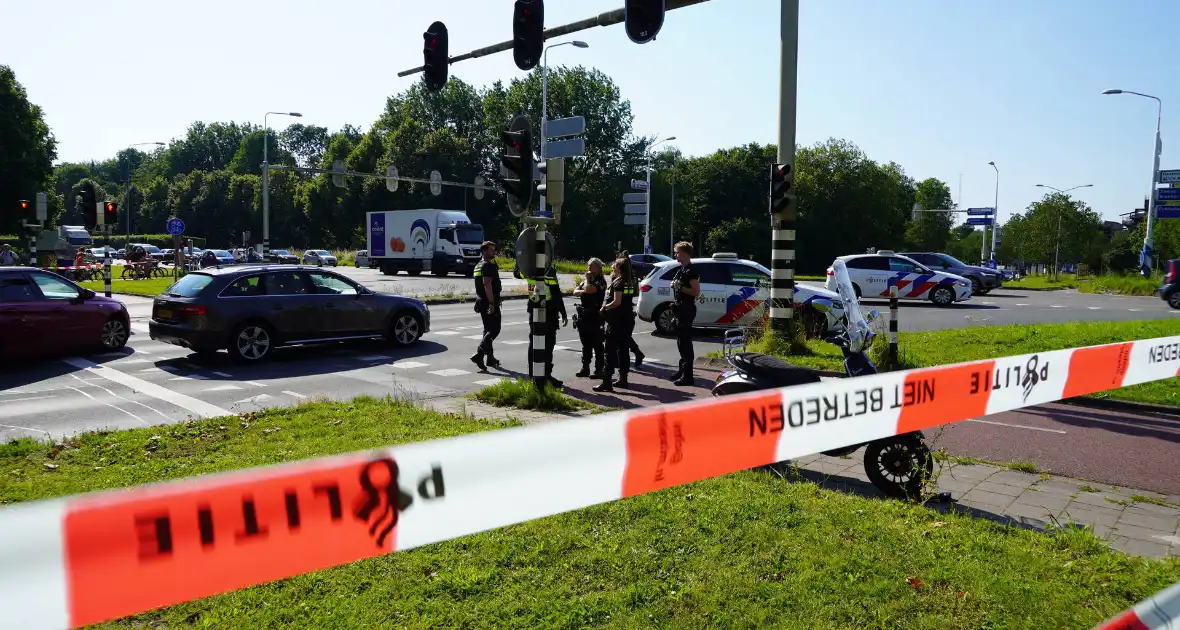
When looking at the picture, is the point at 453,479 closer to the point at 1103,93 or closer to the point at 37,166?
the point at 1103,93

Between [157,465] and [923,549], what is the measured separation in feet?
16.2

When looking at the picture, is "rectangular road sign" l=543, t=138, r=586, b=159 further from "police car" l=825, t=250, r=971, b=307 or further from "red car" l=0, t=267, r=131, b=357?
"police car" l=825, t=250, r=971, b=307

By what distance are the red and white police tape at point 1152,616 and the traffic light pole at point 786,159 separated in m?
8.71

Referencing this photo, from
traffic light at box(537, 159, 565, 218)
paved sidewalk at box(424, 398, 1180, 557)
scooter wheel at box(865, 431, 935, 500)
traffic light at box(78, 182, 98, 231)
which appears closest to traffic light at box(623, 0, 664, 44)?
traffic light at box(537, 159, 565, 218)

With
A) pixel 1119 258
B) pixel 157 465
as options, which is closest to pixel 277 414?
pixel 157 465

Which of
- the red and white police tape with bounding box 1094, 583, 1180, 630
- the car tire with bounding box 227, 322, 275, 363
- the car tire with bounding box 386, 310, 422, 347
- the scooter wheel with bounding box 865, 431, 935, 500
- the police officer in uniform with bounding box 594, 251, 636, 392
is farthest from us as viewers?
the car tire with bounding box 386, 310, 422, 347

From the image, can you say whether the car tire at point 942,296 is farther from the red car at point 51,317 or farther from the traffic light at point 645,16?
the red car at point 51,317

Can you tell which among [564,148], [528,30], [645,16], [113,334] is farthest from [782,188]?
[113,334]

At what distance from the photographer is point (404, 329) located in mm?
13867

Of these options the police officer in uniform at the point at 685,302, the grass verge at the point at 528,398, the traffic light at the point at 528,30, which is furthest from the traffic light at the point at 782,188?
the grass verge at the point at 528,398

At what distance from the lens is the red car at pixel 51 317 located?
11.2 m

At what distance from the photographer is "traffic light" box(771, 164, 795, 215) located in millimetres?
11992

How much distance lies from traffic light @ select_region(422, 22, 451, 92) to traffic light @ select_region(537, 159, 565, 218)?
4.48m

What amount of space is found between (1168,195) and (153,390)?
42576 mm
